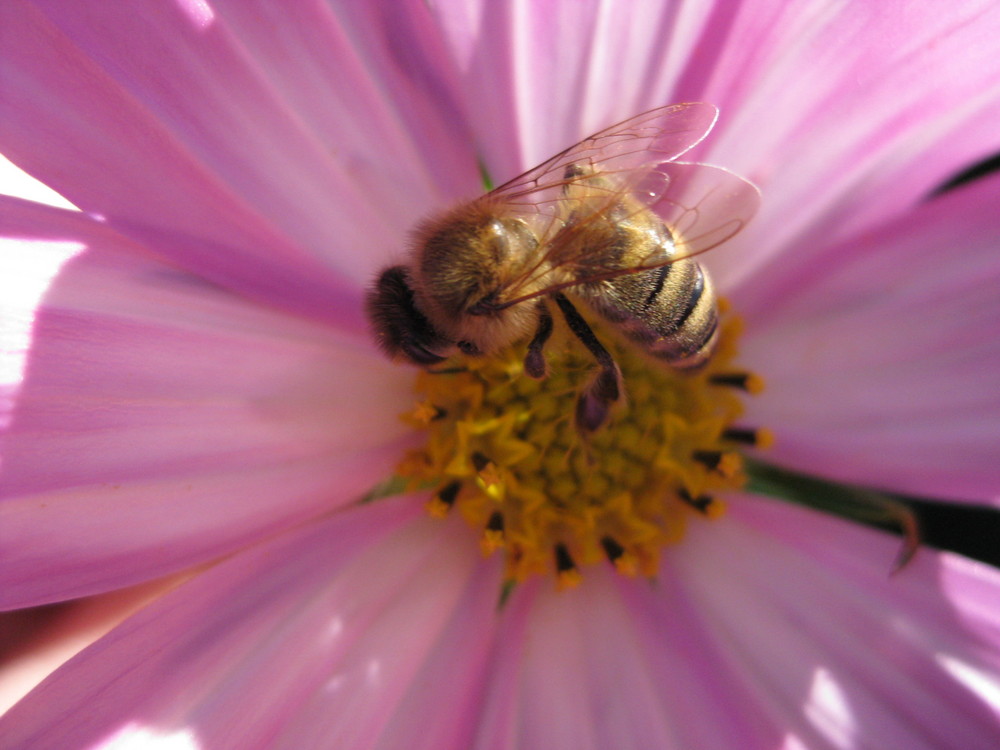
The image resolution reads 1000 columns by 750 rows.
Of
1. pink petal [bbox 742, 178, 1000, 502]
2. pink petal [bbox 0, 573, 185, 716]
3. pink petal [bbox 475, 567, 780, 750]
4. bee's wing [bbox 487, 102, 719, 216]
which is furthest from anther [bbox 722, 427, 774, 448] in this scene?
pink petal [bbox 0, 573, 185, 716]

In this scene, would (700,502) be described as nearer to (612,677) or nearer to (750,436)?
Answer: (750,436)

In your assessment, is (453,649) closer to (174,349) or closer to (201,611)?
(201,611)

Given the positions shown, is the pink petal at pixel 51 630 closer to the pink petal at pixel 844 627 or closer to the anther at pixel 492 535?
the anther at pixel 492 535

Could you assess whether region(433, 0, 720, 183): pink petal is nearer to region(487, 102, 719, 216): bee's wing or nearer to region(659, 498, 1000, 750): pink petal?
region(487, 102, 719, 216): bee's wing

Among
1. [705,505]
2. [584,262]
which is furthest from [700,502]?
[584,262]

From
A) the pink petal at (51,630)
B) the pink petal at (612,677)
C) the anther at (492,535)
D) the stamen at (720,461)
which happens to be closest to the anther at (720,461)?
the stamen at (720,461)

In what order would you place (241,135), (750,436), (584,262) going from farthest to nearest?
1. (750,436)
2. (241,135)
3. (584,262)

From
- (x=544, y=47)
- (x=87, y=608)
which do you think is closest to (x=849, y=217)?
(x=544, y=47)
